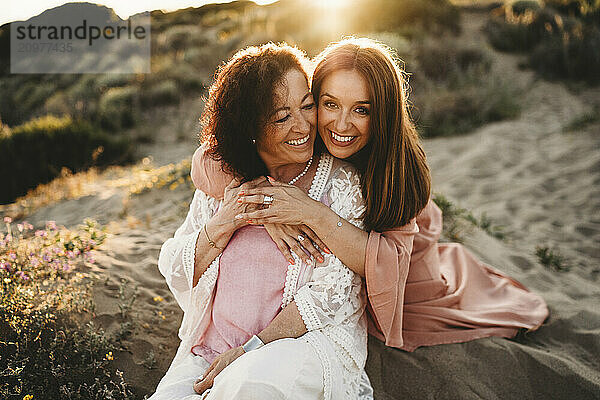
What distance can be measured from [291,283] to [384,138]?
79cm

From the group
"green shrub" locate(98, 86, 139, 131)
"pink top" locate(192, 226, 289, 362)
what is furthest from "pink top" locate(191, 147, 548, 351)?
"green shrub" locate(98, 86, 139, 131)

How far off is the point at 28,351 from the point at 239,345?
1.29m

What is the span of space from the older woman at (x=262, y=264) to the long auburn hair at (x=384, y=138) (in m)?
0.10

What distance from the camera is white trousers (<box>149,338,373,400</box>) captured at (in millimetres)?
1784

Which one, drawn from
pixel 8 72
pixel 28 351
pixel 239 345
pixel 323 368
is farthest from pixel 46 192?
pixel 8 72

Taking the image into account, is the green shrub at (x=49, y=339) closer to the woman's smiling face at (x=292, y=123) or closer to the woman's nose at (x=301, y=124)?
the woman's smiling face at (x=292, y=123)

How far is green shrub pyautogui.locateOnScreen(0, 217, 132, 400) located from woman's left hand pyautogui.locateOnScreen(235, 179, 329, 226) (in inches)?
43.8

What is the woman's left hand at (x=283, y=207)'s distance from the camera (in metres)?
2.21

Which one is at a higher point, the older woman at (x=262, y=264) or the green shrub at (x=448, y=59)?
A: the green shrub at (x=448, y=59)

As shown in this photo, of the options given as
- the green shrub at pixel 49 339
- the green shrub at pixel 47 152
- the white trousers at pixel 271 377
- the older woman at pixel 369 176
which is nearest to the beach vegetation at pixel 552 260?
the older woman at pixel 369 176

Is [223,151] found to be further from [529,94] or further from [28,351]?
[529,94]

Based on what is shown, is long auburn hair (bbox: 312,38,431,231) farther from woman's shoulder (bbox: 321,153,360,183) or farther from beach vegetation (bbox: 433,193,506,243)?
beach vegetation (bbox: 433,193,506,243)

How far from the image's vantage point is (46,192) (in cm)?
651

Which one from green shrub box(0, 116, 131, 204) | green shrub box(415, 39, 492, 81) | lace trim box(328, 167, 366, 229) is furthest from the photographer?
green shrub box(415, 39, 492, 81)
